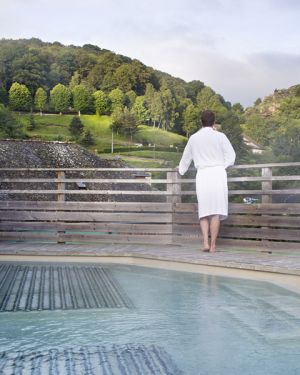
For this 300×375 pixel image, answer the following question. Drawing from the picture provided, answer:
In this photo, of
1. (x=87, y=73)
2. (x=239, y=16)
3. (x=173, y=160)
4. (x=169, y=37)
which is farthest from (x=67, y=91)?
(x=239, y=16)

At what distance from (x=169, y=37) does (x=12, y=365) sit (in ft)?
227

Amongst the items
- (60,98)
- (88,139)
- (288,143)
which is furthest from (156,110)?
(288,143)

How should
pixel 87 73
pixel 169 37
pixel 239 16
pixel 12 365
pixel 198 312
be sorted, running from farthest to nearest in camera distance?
pixel 87 73 → pixel 169 37 → pixel 239 16 → pixel 198 312 → pixel 12 365

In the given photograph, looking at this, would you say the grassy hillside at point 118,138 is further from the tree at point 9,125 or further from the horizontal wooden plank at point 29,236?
the horizontal wooden plank at point 29,236

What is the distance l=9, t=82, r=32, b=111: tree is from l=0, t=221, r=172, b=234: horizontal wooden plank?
103 m

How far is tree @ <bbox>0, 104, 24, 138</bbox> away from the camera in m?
91.8

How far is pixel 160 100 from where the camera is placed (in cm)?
10525

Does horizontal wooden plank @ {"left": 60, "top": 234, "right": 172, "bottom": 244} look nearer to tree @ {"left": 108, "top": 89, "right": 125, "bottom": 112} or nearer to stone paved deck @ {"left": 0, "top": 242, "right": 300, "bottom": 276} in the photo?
stone paved deck @ {"left": 0, "top": 242, "right": 300, "bottom": 276}

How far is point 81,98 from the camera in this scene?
362 ft

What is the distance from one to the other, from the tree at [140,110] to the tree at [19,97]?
71.2 ft

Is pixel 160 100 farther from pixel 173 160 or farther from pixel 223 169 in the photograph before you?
pixel 223 169

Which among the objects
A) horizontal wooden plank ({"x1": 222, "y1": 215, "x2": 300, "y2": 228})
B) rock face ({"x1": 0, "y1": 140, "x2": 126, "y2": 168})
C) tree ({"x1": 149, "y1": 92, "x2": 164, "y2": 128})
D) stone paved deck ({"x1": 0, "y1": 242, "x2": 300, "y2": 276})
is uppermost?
tree ({"x1": 149, "y1": 92, "x2": 164, "y2": 128})

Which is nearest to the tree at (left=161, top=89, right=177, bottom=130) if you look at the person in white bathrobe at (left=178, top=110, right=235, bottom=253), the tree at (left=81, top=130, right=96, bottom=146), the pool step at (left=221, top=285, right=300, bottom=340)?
the tree at (left=81, top=130, right=96, bottom=146)

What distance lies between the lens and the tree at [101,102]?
11288 cm
